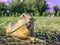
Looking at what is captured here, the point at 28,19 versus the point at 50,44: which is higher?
the point at 28,19

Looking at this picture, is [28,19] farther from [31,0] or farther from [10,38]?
[31,0]

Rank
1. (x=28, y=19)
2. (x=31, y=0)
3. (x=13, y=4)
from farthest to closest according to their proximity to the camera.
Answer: (x=31, y=0), (x=13, y=4), (x=28, y=19)

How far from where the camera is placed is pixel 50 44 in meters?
1.27

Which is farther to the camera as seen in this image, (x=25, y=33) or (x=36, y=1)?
(x=36, y=1)

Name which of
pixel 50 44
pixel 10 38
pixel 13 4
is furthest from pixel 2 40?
pixel 13 4

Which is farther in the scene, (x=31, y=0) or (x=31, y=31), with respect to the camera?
(x=31, y=0)

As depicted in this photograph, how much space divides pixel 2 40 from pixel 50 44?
0.25 metres

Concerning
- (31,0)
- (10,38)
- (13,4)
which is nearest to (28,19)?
(10,38)

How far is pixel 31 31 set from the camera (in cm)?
184

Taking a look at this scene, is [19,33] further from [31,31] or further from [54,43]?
[54,43]

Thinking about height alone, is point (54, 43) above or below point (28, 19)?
below

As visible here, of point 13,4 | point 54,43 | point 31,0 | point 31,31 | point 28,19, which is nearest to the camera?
point 54,43

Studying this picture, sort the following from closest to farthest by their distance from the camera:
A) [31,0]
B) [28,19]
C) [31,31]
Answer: [28,19] < [31,31] < [31,0]

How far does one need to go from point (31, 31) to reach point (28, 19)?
0.18m
